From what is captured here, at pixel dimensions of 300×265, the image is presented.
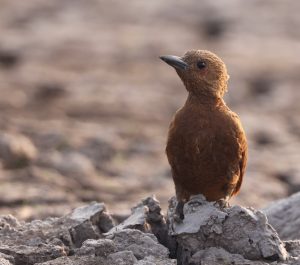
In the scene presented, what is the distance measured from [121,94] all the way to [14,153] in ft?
11.7

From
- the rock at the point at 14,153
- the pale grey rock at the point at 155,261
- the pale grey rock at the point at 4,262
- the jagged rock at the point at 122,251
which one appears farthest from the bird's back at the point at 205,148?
the rock at the point at 14,153

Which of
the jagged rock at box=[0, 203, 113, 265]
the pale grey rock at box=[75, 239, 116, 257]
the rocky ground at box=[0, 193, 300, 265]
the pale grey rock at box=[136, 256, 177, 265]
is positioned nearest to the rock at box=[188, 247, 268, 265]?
the rocky ground at box=[0, 193, 300, 265]

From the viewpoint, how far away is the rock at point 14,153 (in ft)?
30.1

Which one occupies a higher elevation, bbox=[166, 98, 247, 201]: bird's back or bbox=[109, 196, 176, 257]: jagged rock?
bbox=[166, 98, 247, 201]: bird's back

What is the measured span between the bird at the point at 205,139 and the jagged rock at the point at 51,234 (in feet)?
1.77

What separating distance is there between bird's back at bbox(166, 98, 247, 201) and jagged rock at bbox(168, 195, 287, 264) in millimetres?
248

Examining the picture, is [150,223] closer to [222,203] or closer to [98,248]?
[222,203]

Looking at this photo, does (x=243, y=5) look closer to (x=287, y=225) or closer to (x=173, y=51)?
(x=173, y=51)

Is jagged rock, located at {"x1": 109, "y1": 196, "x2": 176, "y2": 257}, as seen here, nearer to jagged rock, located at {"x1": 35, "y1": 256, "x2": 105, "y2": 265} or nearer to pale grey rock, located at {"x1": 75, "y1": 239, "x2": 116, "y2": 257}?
pale grey rock, located at {"x1": 75, "y1": 239, "x2": 116, "y2": 257}

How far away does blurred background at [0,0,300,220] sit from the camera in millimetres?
9148

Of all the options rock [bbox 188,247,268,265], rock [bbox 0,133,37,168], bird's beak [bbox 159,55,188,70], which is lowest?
rock [bbox 188,247,268,265]

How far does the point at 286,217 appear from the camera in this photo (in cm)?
643

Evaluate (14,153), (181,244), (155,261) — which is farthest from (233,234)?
(14,153)

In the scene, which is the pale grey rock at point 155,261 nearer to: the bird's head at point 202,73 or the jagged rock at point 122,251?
the jagged rock at point 122,251
